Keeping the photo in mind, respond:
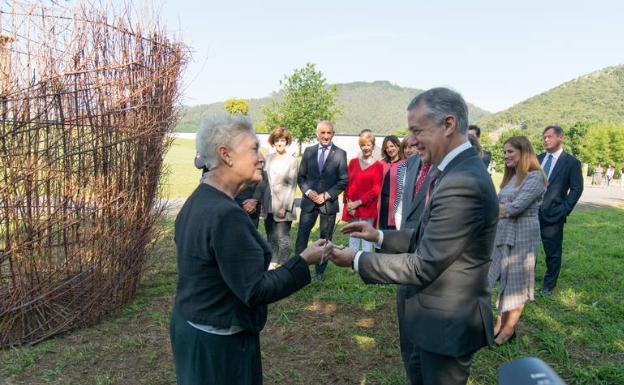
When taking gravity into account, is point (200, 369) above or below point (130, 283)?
above

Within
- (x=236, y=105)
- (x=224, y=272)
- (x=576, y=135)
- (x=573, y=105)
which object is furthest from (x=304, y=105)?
(x=573, y=105)

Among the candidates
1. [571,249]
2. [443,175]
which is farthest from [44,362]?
[571,249]

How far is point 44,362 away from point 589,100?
443 feet

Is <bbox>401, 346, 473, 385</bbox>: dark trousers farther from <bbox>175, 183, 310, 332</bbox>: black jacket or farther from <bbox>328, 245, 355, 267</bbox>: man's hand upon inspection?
<bbox>175, 183, 310, 332</bbox>: black jacket

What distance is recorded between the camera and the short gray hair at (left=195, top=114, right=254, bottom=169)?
2.04 meters

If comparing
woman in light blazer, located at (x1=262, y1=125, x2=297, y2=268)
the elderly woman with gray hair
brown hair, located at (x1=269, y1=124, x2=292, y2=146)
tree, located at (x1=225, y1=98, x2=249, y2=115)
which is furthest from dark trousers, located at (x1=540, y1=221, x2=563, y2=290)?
tree, located at (x1=225, y1=98, x2=249, y2=115)

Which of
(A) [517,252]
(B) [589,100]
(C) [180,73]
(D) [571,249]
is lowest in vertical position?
(D) [571,249]

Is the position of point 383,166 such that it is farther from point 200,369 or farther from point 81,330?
point 200,369

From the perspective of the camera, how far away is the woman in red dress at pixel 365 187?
623 cm

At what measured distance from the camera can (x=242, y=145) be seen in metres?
2.06

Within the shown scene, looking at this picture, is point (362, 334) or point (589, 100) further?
point (589, 100)

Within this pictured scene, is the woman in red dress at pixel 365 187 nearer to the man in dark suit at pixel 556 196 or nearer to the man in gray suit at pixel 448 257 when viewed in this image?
the man in dark suit at pixel 556 196

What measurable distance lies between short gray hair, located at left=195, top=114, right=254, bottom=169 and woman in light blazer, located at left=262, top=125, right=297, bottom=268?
13.7 ft

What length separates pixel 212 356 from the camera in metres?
1.99
